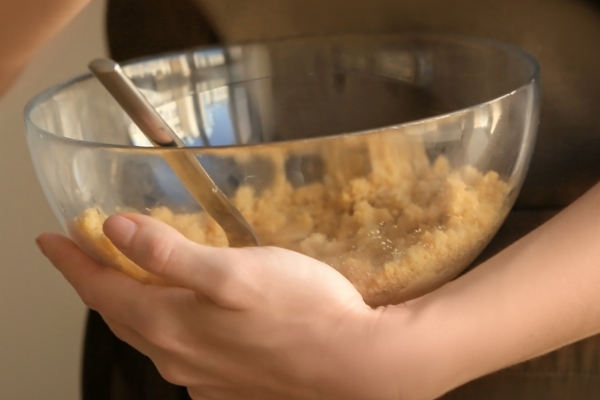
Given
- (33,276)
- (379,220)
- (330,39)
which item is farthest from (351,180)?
(33,276)

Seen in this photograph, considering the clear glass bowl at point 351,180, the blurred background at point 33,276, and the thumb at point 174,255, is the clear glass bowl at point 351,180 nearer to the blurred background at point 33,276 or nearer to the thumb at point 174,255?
the thumb at point 174,255

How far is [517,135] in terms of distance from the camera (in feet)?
1.54

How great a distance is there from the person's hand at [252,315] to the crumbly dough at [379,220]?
0.03m

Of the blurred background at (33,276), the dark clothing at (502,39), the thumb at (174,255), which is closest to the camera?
the thumb at (174,255)

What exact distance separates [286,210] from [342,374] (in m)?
0.14

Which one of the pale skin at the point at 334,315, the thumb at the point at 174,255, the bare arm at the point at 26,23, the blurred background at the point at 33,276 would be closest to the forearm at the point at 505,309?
the pale skin at the point at 334,315

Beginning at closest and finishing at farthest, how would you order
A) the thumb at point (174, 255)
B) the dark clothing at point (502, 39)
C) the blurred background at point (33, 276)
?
1. the thumb at point (174, 255)
2. the dark clothing at point (502, 39)
3. the blurred background at point (33, 276)

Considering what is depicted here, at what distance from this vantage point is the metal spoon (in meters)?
0.41

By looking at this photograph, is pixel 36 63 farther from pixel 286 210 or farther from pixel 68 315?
pixel 286 210

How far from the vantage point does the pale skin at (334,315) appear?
0.38m

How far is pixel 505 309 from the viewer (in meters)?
0.40

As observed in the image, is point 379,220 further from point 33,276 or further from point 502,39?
point 33,276

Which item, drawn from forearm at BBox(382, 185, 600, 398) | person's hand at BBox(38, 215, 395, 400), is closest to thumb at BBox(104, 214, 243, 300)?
person's hand at BBox(38, 215, 395, 400)

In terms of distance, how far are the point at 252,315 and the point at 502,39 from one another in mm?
397
